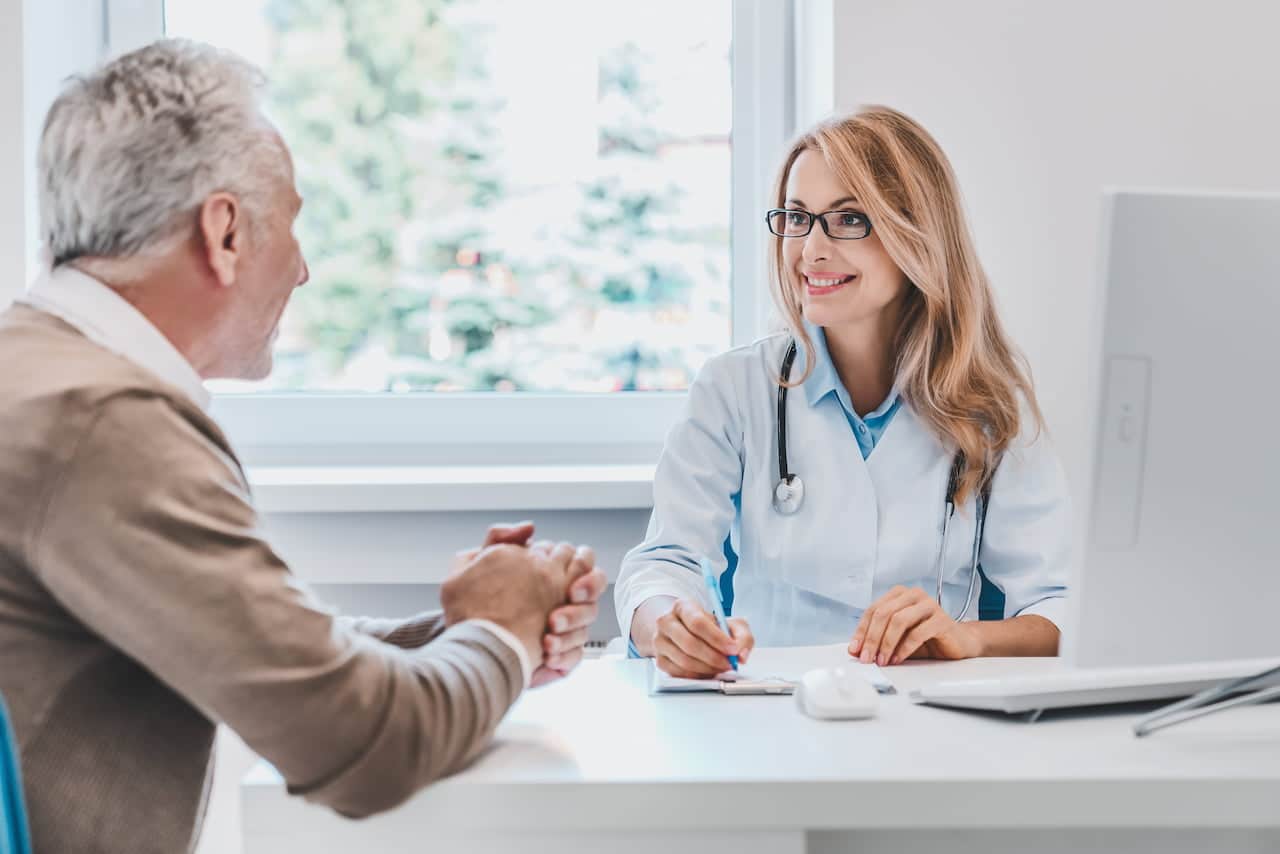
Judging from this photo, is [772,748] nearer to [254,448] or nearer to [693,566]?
[693,566]

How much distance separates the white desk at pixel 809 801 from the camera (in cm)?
89

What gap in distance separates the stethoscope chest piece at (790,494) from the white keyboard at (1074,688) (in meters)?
0.56

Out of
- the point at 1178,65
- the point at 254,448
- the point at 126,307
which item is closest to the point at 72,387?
the point at 126,307

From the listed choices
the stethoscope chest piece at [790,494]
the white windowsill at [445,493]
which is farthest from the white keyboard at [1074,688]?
the white windowsill at [445,493]

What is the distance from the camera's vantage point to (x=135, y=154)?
0.97 metres

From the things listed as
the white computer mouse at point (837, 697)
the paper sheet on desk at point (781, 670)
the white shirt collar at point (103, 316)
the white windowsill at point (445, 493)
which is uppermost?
the white shirt collar at point (103, 316)

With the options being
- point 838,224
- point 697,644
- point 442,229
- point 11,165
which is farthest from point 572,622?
point 11,165

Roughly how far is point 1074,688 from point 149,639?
78 cm

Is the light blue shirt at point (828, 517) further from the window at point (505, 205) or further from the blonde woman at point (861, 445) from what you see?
the window at point (505, 205)

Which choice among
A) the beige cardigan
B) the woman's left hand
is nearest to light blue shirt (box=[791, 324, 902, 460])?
the woman's left hand

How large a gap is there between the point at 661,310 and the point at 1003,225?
71 cm

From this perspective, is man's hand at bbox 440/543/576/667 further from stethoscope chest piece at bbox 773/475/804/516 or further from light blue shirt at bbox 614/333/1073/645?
stethoscope chest piece at bbox 773/475/804/516

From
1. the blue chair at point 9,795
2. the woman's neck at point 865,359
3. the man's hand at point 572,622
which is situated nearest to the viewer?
the blue chair at point 9,795

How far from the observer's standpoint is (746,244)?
2.47m
